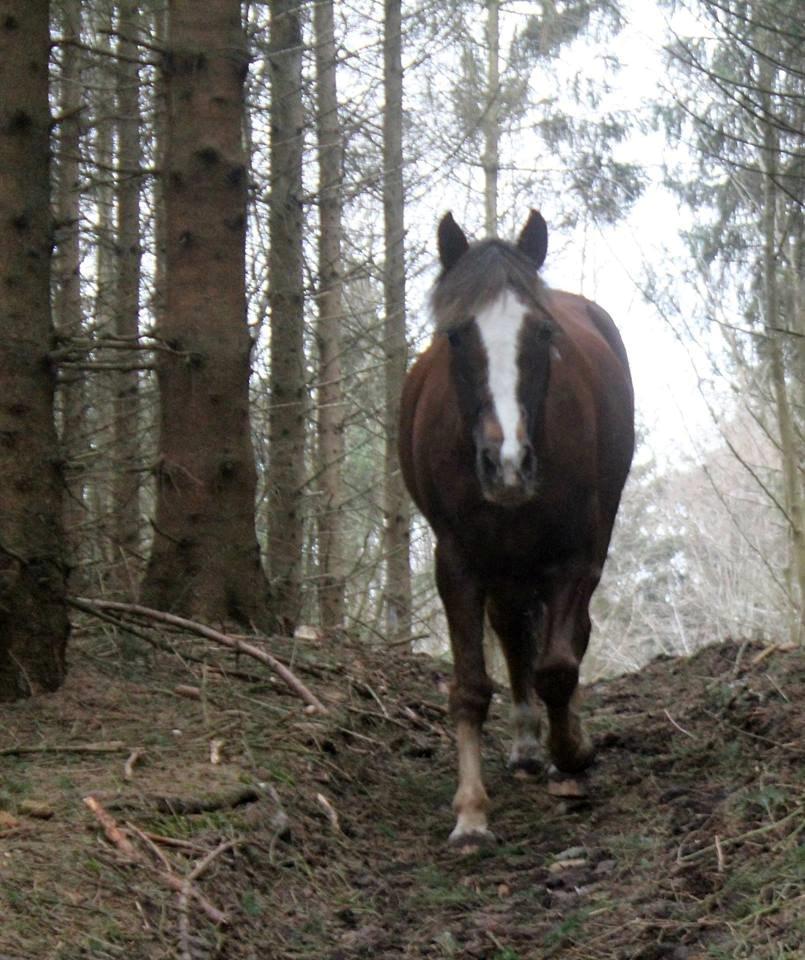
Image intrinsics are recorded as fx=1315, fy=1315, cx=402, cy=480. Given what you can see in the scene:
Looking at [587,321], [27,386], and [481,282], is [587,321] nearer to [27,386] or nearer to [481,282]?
[481,282]

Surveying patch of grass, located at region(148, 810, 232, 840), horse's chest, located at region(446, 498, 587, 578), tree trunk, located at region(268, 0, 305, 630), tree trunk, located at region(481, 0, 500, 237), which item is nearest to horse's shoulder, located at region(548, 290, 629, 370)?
horse's chest, located at region(446, 498, 587, 578)

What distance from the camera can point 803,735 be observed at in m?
5.42

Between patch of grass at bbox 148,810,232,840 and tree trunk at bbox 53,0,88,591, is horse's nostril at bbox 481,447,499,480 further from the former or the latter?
tree trunk at bbox 53,0,88,591

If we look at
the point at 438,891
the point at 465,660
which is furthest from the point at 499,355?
the point at 438,891

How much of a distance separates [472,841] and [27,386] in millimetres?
2812

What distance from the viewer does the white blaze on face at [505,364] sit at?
5004mm

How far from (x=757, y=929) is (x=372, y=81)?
13.9 m

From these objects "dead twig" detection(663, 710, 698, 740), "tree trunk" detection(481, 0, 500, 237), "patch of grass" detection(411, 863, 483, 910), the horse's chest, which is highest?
"tree trunk" detection(481, 0, 500, 237)

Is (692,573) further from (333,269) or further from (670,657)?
(670,657)

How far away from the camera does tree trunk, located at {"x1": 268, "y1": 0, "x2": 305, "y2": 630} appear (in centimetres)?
1135

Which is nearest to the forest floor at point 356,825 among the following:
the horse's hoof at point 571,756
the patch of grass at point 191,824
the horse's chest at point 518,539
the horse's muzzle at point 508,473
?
the patch of grass at point 191,824

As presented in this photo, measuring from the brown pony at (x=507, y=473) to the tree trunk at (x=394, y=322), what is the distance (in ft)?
28.3

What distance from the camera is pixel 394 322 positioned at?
15.8 m

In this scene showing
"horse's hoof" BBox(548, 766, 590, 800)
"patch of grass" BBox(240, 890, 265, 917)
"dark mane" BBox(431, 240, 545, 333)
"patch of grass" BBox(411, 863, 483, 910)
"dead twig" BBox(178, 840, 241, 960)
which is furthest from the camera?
"horse's hoof" BBox(548, 766, 590, 800)
